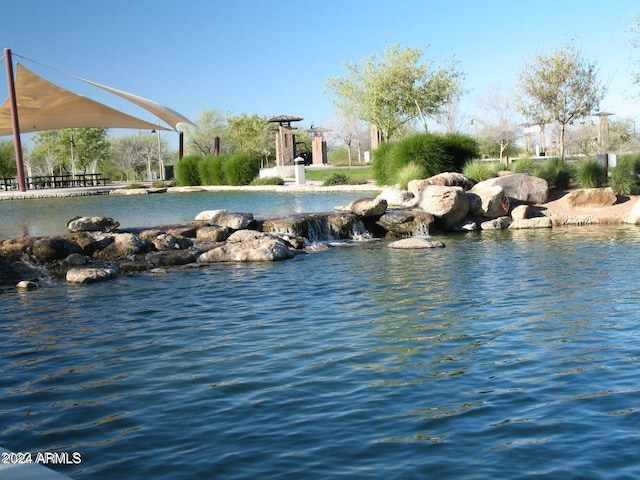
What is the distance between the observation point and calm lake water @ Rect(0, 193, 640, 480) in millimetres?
4301

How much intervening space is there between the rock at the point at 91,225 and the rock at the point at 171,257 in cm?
178

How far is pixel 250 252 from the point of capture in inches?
516

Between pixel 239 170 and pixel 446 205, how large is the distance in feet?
69.3

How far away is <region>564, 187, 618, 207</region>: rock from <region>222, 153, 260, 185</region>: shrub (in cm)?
2099

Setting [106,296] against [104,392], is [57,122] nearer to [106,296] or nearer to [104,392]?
[106,296]

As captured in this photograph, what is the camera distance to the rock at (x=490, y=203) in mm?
17891

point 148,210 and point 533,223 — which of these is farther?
point 148,210

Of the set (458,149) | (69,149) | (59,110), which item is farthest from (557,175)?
(69,149)

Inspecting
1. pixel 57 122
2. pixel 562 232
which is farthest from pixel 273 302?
pixel 57 122

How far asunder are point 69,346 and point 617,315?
19.0ft

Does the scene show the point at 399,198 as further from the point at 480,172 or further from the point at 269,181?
the point at 269,181

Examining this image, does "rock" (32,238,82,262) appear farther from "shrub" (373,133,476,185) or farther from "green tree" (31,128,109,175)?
"green tree" (31,128,109,175)

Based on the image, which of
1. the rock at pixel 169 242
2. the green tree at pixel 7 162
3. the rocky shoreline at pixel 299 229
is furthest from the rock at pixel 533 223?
the green tree at pixel 7 162

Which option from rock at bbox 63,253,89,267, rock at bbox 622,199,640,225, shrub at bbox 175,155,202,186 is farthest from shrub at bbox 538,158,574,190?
shrub at bbox 175,155,202,186
